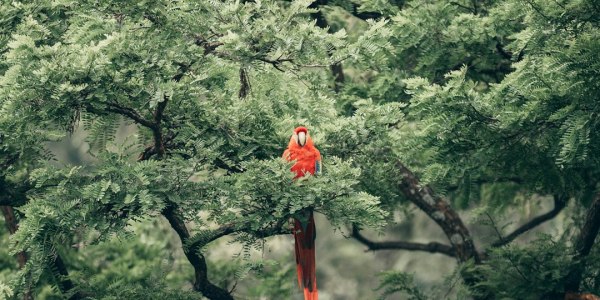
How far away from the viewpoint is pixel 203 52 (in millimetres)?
9031

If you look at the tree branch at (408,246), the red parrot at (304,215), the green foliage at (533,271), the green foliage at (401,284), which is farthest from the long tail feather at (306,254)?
the tree branch at (408,246)

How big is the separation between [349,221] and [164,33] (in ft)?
7.07

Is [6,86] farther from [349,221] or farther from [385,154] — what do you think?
[385,154]

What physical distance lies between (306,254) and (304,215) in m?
0.76

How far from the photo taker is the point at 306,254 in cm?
942

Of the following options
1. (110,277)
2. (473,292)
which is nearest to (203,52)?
(473,292)

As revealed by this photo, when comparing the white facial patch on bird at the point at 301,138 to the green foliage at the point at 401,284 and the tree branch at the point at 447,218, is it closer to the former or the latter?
the green foliage at the point at 401,284

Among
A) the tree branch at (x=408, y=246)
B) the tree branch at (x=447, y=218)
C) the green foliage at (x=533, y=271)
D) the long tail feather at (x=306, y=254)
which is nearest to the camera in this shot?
the long tail feather at (x=306, y=254)

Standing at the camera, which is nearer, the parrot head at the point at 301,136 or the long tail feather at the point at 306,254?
the parrot head at the point at 301,136

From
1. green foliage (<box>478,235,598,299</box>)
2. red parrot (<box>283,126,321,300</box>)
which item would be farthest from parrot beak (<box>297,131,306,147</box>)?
green foliage (<box>478,235,598,299</box>)

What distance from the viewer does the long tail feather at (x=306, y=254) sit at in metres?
9.24

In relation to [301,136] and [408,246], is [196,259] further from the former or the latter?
[408,246]

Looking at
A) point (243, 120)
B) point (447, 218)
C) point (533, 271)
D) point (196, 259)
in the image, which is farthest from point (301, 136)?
point (447, 218)

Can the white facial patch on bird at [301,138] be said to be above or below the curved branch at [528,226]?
above
